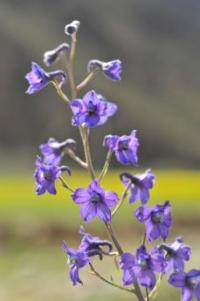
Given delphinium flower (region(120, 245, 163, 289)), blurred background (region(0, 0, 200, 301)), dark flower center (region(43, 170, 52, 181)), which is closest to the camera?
delphinium flower (region(120, 245, 163, 289))

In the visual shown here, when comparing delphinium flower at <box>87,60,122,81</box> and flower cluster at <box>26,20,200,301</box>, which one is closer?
flower cluster at <box>26,20,200,301</box>

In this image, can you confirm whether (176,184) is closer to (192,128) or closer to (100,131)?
(100,131)

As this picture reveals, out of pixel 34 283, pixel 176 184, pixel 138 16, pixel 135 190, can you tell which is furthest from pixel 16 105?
pixel 135 190

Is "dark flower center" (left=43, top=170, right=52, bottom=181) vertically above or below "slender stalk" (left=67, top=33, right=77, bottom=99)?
below

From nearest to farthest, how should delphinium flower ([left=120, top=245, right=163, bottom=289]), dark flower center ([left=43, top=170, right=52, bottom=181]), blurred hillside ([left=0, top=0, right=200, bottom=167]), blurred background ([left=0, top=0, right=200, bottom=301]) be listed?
delphinium flower ([left=120, top=245, right=163, bottom=289]) → dark flower center ([left=43, top=170, right=52, bottom=181]) → blurred background ([left=0, top=0, right=200, bottom=301]) → blurred hillside ([left=0, top=0, right=200, bottom=167])

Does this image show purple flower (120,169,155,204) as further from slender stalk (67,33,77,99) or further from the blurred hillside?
the blurred hillside

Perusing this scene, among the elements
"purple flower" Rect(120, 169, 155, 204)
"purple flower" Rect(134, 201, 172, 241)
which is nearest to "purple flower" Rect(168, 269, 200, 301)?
"purple flower" Rect(134, 201, 172, 241)

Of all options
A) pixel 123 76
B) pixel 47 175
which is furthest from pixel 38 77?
pixel 123 76

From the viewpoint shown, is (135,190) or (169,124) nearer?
(135,190)
